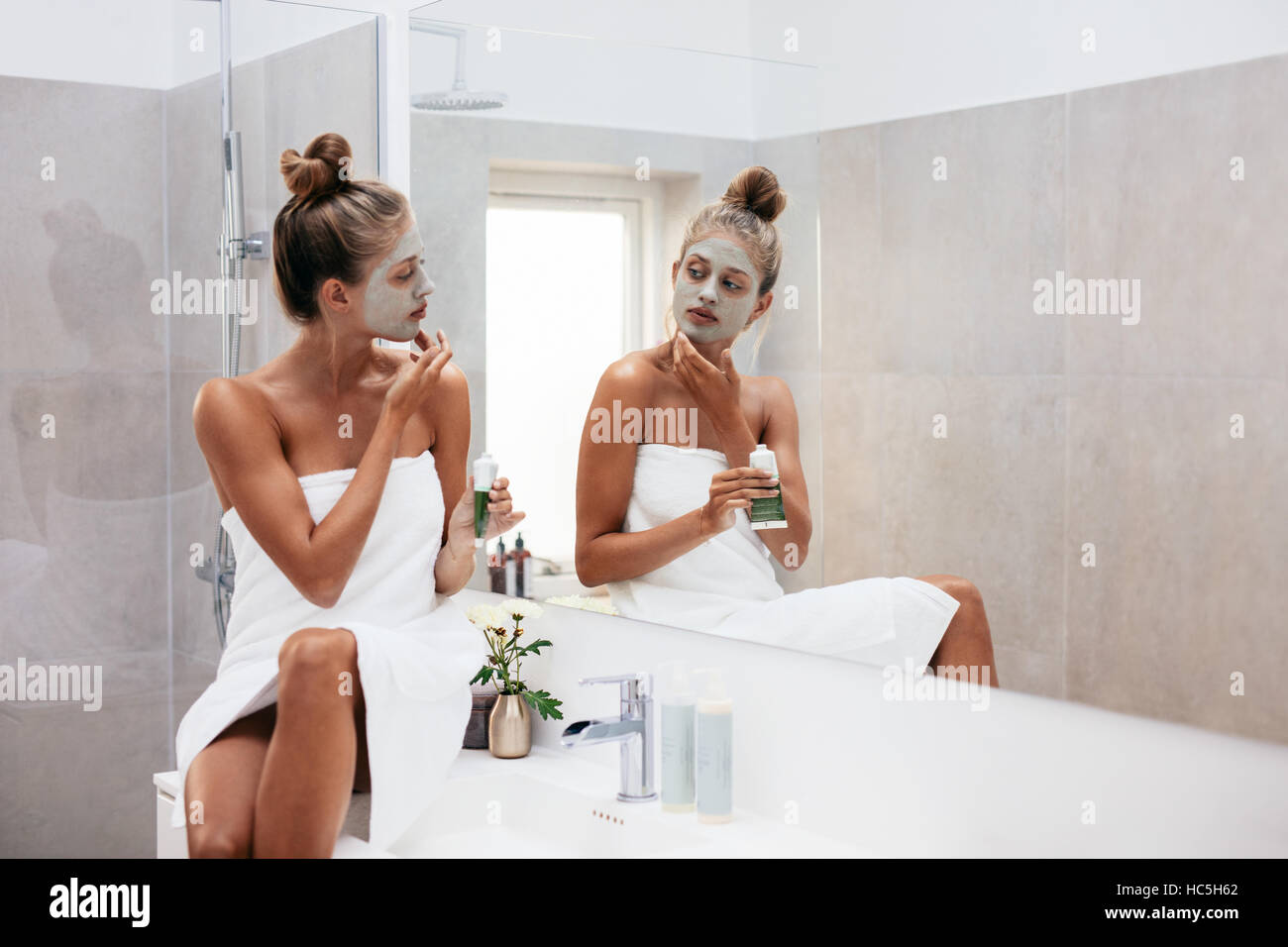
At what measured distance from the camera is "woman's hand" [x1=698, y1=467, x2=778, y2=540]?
4.79 feet

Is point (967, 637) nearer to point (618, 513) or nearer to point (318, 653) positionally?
point (618, 513)

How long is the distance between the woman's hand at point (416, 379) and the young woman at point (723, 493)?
0.21 m

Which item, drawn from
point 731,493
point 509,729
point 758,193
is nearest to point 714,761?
point 731,493

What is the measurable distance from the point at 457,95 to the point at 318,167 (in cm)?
35

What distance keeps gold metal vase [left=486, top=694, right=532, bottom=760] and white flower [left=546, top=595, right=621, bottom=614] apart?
145 mm

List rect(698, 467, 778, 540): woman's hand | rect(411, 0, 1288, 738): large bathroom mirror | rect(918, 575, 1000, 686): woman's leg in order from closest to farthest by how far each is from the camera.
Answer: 1. rect(411, 0, 1288, 738): large bathroom mirror
2. rect(918, 575, 1000, 686): woman's leg
3. rect(698, 467, 778, 540): woman's hand

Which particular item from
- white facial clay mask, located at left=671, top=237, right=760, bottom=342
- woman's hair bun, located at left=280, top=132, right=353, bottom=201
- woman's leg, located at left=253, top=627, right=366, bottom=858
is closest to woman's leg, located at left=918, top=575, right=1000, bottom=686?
white facial clay mask, located at left=671, top=237, right=760, bottom=342

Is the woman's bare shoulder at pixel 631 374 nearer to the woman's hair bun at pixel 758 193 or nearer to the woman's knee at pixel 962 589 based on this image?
the woman's hair bun at pixel 758 193

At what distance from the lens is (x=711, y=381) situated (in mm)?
1516

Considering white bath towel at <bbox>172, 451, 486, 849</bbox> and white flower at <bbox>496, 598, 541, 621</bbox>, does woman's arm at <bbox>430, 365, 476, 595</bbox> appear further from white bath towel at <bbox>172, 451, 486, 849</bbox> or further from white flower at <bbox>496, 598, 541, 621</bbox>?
white flower at <bbox>496, 598, 541, 621</bbox>

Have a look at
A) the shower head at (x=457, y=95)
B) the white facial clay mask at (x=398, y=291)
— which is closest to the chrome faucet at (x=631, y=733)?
the white facial clay mask at (x=398, y=291)

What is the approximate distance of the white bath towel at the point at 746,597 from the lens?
4.37ft
